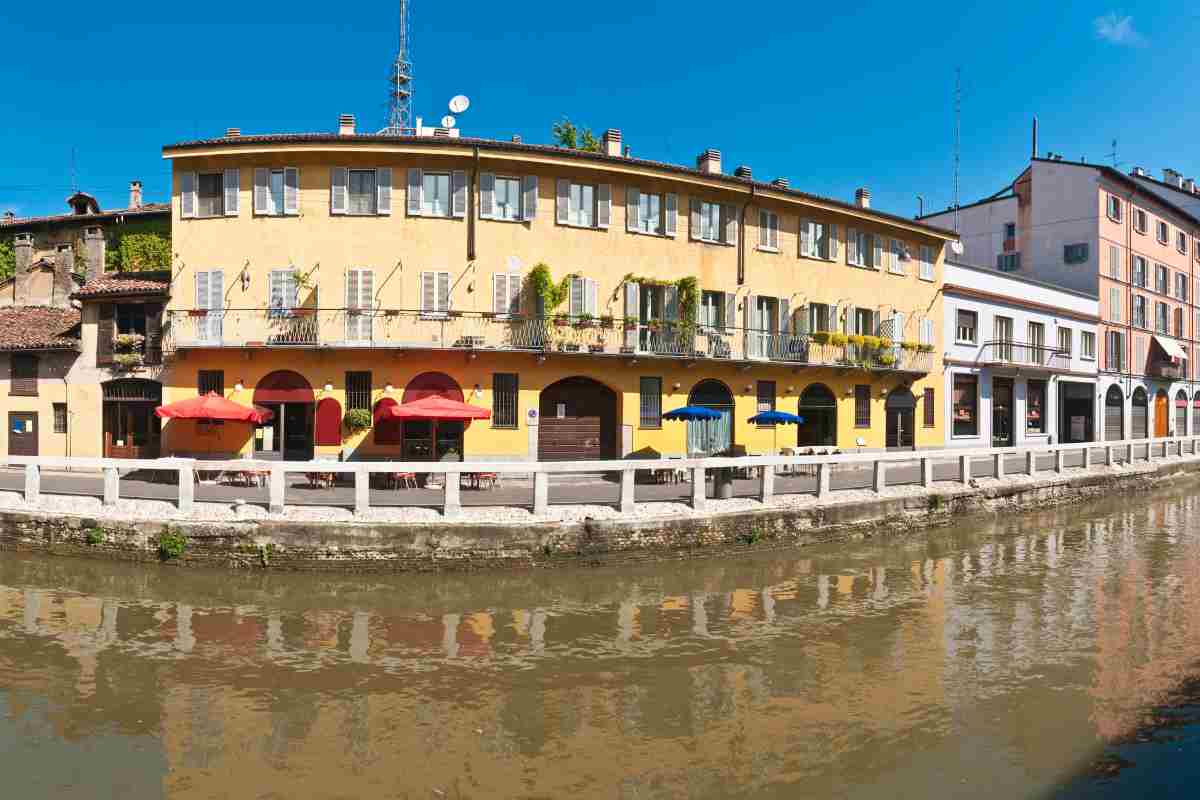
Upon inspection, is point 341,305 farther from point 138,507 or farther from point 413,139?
point 138,507

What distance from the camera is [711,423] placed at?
A: 82.0ft

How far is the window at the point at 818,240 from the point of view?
87.9ft

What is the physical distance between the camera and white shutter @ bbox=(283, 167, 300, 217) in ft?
69.4

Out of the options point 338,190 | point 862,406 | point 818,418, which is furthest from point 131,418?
point 862,406

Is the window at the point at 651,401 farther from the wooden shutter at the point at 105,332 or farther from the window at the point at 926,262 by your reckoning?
the wooden shutter at the point at 105,332

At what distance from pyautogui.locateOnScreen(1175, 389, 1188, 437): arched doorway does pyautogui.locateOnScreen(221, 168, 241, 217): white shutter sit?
175 ft

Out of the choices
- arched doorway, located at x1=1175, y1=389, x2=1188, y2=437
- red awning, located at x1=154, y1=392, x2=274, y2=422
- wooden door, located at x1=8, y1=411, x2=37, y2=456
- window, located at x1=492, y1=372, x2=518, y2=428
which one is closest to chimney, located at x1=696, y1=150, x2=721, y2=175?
window, located at x1=492, y1=372, x2=518, y2=428

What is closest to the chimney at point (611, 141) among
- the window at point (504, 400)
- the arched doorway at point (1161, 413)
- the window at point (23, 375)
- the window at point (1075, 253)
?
the window at point (504, 400)

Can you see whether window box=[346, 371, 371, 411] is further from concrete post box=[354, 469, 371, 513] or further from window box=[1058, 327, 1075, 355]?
window box=[1058, 327, 1075, 355]

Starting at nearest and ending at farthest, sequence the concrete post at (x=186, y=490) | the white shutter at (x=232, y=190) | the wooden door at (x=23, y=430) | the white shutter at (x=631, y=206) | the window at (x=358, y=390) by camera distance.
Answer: the concrete post at (x=186, y=490), the window at (x=358, y=390), the white shutter at (x=232, y=190), the wooden door at (x=23, y=430), the white shutter at (x=631, y=206)

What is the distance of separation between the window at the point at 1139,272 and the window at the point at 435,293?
40.1 metres

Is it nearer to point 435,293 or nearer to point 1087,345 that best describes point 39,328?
point 435,293

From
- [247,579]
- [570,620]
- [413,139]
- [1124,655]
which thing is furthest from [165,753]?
[413,139]

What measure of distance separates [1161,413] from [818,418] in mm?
30864
